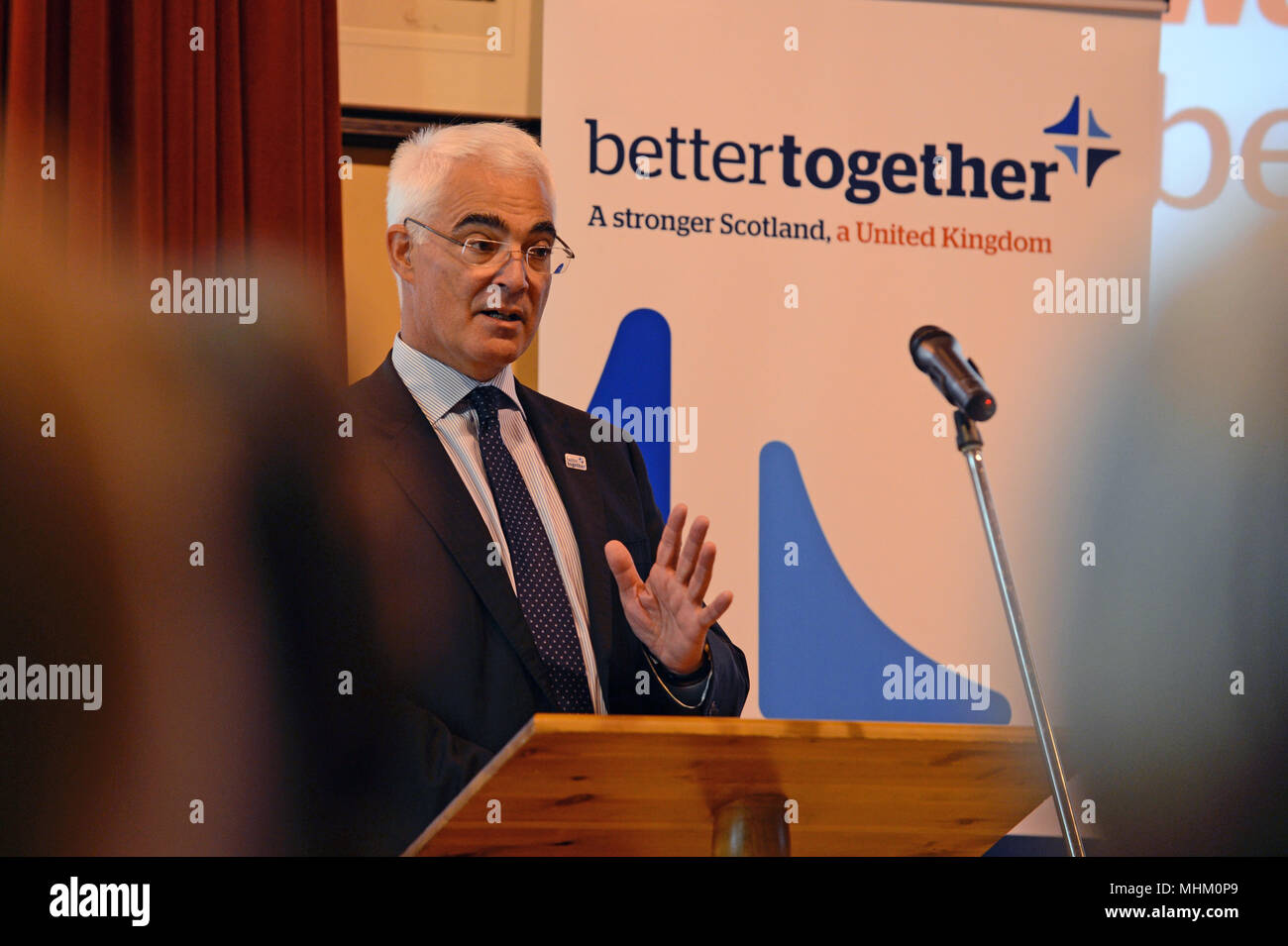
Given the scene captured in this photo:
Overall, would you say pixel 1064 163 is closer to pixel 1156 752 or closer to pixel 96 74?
pixel 1156 752

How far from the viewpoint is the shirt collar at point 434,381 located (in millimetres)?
2549

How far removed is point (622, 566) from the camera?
185cm

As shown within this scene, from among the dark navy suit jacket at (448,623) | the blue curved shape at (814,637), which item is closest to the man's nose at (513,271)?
the dark navy suit jacket at (448,623)

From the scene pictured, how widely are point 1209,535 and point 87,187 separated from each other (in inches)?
126

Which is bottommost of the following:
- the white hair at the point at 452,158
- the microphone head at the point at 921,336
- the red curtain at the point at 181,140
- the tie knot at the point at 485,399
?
the microphone head at the point at 921,336

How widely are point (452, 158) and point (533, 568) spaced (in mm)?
863

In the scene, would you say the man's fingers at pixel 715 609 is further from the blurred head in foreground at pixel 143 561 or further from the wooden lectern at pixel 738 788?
the blurred head in foreground at pixel 143 561

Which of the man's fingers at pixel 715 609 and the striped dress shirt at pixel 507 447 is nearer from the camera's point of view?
the man's fingers at pixel 715 609

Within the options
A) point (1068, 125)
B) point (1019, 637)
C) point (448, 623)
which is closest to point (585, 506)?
point (448, 623)

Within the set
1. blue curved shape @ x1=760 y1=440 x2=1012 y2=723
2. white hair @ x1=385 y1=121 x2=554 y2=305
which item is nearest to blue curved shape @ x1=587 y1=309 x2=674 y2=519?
blue curved shape @ x1=760 y1=440 x2=1012 y2=723

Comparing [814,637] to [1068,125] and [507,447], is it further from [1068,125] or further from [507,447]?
[1068,125]

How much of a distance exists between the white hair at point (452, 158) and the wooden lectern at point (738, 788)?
143cm

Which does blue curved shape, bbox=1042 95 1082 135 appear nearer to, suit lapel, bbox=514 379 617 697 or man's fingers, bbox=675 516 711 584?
suit lapel, bbox=514 379 617 697
